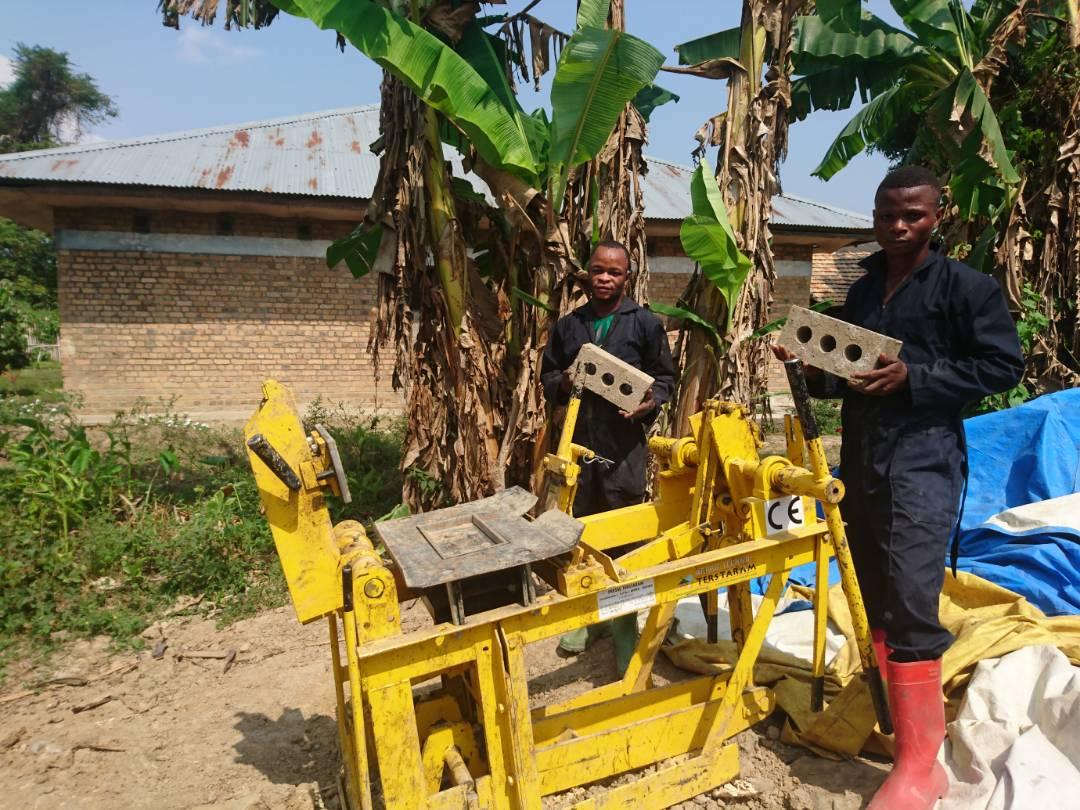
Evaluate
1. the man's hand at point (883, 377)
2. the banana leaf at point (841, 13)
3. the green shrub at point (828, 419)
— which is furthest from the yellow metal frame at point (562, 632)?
the green shrub at point (828, 419)

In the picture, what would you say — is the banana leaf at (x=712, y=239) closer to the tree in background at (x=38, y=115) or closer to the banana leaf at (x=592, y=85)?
the banana leaf at (x=592, y=85)

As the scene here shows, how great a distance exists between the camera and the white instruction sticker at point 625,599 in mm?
2127

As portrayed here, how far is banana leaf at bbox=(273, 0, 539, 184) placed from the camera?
4121 mm

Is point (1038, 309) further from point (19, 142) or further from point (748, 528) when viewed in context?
point (19, 142)

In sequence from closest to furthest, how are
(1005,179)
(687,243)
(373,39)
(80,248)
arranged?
(373,39) → (687,243) → (1005,179) → (80,248)

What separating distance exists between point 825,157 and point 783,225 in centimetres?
165

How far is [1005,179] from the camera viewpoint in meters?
6.38

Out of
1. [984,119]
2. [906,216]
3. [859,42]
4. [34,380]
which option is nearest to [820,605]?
[906,216]

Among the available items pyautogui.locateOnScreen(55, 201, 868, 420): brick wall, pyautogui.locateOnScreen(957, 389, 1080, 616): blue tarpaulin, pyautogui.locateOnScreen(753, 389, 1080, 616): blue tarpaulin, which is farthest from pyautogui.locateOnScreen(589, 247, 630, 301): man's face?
pyautogui.locateOnScreen(55, 201, 868, 420): brick wall

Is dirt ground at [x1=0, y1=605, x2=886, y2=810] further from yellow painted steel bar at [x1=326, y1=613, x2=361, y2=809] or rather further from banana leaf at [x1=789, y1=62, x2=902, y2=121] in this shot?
banana leaf at [x1=789, y1=62, x2=902, y2=121]

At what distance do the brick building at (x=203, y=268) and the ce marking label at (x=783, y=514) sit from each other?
622 centimetres

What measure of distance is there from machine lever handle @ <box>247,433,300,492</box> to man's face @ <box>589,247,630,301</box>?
1936mm

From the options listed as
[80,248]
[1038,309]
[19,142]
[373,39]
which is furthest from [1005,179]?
[19,142]

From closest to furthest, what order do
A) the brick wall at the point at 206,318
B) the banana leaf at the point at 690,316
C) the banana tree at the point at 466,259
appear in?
the banana tree at the point at 466,259
the banana leaf at the point at 690,316
the brick wall at the point at 206,318
